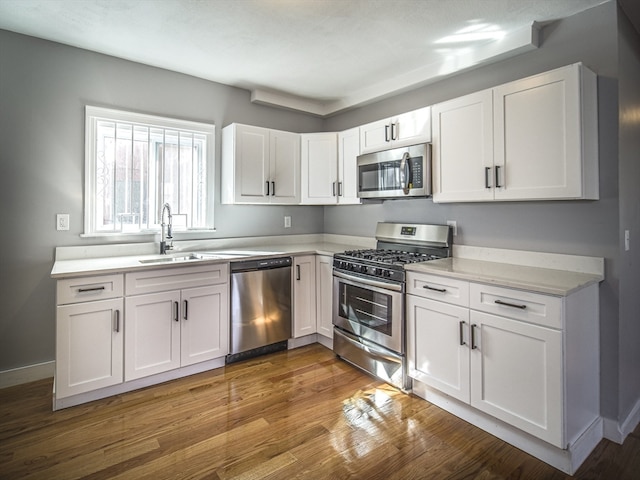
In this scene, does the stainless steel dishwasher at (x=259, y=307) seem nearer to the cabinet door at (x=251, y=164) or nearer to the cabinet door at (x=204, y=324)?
the cabinet door at (x=204, y=324)

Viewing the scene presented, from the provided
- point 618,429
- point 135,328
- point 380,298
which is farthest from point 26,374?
point 618,429

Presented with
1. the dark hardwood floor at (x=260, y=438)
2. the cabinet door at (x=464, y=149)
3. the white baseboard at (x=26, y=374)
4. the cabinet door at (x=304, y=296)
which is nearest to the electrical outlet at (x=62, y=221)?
the white baseboard at (x=26, y=374)

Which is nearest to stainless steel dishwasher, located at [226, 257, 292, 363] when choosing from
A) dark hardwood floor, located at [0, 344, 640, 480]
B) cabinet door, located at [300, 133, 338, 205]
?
dark hardwood floor, located at [0, 344, 640, 480]

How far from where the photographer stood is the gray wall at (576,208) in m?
2.05

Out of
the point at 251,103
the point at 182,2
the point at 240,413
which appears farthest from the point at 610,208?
the point at 251,103

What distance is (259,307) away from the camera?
313 centimetres

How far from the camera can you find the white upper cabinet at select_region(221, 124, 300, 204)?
335cm

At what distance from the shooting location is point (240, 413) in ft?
7.60

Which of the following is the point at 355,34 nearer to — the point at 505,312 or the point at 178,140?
the point at 178,140

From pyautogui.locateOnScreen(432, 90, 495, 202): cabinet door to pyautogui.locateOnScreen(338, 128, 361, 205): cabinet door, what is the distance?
2.84 ft

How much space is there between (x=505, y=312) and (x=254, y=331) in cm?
201

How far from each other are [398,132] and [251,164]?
140 centimetres

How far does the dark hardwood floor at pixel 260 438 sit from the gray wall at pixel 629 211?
0.36 meters

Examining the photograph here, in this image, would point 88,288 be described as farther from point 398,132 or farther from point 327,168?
point 398,132
